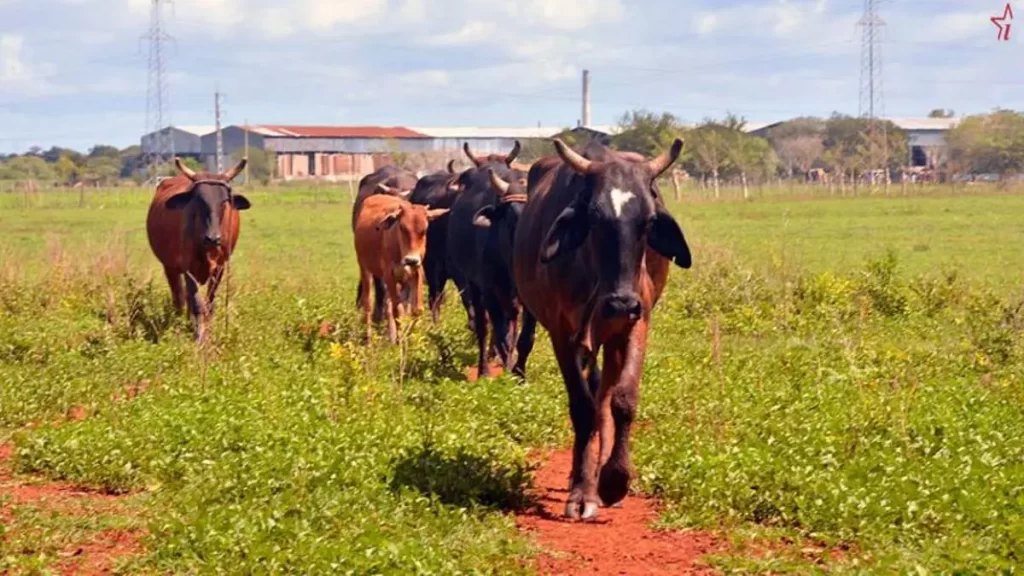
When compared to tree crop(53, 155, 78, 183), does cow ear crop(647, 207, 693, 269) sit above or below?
below

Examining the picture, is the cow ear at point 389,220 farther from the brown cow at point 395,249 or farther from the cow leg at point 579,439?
the cow leg at point 579,439

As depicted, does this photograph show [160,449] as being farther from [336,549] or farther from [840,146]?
[840,146]

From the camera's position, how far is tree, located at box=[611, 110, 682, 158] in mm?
61375

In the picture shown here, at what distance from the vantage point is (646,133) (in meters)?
65.6

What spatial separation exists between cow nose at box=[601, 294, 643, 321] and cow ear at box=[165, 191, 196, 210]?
396 inches

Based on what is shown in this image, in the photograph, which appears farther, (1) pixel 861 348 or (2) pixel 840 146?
(2) pixel 840 146

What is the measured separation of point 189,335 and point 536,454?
21.3ft

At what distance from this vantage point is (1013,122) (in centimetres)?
8538

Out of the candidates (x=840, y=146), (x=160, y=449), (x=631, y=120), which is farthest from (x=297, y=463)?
(x=840, y=146)

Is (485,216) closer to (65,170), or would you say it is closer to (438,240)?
(438,240)

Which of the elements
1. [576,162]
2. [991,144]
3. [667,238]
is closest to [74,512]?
[576,162]

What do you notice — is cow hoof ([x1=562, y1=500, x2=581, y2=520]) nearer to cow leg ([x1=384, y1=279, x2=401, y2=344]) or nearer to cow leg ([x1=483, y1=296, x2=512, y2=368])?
cow leg ([x1=483, y1=296, x2=512, y2=368])

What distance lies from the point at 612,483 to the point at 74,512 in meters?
2.91

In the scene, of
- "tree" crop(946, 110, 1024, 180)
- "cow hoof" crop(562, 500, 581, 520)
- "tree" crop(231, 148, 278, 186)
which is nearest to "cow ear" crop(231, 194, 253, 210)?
"cow hoof" crop(562, 500, 581, 520)
